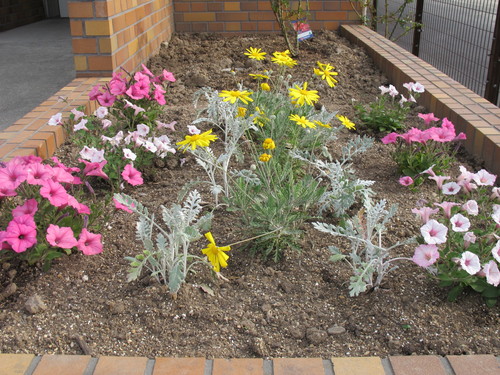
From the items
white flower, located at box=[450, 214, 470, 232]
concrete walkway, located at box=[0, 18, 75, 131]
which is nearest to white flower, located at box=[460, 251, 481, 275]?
white flower, located at box=[450, 214, 470, 232]

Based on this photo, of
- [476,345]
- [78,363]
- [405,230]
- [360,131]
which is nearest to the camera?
[78,363]

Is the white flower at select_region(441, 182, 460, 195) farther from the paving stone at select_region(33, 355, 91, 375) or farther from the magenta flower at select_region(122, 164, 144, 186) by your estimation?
the paving stone at select_region(33, 355, 91, 375)

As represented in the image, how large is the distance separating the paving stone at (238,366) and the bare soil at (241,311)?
3.3 inches

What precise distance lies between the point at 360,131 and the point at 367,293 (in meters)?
1.95

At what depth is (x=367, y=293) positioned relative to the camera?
235cm

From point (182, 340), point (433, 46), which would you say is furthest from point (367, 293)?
point (433, 46)

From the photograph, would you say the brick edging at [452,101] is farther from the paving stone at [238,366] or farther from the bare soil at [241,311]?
the paving stone at [238,366]

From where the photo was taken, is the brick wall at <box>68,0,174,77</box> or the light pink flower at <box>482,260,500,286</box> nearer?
the light pink flower at <box>482,260,500,286</box>

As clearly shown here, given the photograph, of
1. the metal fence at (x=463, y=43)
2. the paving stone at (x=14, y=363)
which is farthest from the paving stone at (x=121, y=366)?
the metal fence at (x=463, y=43)

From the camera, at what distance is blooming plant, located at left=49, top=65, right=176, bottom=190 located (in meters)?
3.14

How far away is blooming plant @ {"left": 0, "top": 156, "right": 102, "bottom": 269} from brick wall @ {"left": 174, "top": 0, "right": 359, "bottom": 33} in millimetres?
5117

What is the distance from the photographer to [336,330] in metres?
2.13

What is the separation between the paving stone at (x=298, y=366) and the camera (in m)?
1.87

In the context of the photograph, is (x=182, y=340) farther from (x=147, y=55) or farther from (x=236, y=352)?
(x=147, y=55)
